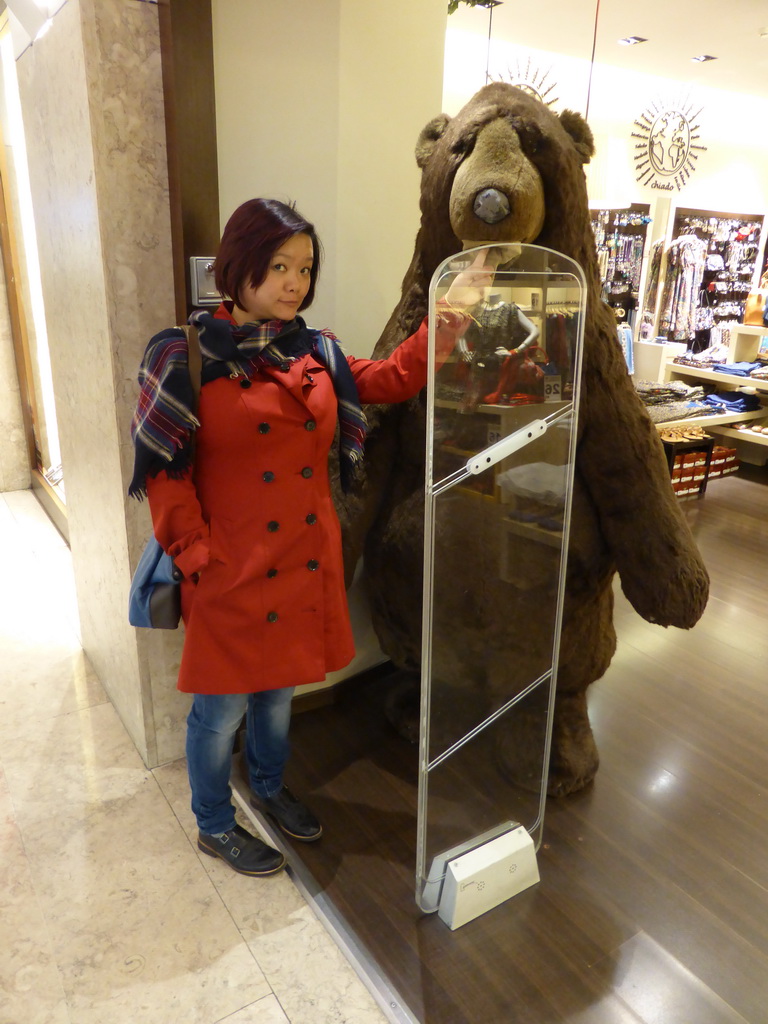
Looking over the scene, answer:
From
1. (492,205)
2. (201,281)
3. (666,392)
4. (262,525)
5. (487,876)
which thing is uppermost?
(492,205)

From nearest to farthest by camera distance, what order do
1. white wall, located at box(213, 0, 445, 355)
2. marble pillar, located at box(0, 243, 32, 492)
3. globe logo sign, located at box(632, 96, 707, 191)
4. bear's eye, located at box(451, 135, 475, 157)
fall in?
bear's eye, located at box(451, 135, 475, 157), white wall, located at box(213, 0, 445, 355), marble pillar, located at box(0, 243, 32, 492), globe logo sign, located at box(632, 96, 707, 191)

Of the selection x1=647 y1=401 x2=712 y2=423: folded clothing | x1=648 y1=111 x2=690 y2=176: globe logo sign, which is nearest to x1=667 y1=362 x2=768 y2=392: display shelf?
x1=647 y1=401 x2=712 y2=423: folded clothing

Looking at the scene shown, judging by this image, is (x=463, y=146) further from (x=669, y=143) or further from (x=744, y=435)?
(x=669, y=143)

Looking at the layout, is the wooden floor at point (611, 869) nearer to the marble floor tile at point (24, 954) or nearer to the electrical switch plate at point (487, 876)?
the electrical switch plate at point (487, 876)

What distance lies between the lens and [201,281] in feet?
5.58

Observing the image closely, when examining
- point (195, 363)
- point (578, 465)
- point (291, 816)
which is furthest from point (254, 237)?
point (291, 816)

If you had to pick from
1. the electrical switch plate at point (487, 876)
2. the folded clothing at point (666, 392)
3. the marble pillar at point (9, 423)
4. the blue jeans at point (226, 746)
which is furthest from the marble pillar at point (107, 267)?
the folded clothing at point (666, 392)

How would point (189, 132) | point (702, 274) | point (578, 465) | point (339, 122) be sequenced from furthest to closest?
1. point (702, 274)
2. point (339, 122)
3. point (578, 465)
4. point (189, 132)

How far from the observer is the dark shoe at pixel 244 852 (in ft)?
→ 5.54

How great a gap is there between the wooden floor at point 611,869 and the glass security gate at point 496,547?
0.13m

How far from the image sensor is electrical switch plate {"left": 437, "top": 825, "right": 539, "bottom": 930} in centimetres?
153

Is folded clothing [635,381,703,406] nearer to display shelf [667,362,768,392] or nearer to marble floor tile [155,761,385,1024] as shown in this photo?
display shelf [667,362,768,392]

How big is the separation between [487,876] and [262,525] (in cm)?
87

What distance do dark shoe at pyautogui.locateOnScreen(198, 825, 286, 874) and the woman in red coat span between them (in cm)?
15
